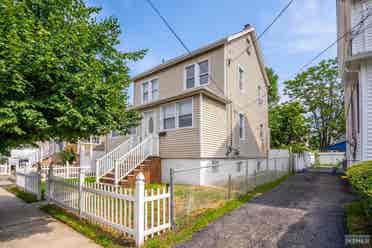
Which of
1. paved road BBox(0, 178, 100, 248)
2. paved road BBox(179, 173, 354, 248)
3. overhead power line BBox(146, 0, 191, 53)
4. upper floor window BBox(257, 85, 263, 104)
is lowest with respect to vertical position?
paved road BBox(0, 178, 100, 248)

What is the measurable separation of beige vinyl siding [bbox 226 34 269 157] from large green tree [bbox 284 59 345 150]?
14.9 m

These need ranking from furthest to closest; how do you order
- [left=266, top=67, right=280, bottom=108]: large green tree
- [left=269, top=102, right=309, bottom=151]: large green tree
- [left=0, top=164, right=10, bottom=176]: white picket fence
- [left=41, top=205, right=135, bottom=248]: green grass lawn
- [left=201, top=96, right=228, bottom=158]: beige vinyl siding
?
[left=266, top=67, right=280, bottom=108]: large green tree
[left=269, top=102, right=309, bottom=151]: large green tree
[left=0, top=164, right=10, bottom=176]: white picket fence
[left=201, top=96, right=228, bottom=158]: beige vinyl siding
[left=41, top=205, right=135, bottom=248]: green grass lawn

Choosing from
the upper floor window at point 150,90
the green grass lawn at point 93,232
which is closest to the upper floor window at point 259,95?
the upper floor window at point 150,90

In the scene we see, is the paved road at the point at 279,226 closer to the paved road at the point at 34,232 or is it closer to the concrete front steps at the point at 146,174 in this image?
the paved road at the point at 34,232

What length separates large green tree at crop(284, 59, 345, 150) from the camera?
2778cm

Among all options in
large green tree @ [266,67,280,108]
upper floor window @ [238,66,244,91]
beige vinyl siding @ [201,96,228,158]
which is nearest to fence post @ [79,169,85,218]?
beige vinyl siding @ [201,96,228,158]

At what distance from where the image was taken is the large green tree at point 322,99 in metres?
27.8

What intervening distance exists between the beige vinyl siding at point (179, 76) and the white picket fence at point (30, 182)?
27.2 ft

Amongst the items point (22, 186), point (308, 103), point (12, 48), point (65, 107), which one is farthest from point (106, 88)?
point (308, 103)

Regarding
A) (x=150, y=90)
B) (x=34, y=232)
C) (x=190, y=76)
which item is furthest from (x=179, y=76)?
(x=34, y=232)

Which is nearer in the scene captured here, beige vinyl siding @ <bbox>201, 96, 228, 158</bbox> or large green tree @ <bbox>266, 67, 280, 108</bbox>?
beige vinyl siding @ <bbox>201, 96, 228, 158</bbox>

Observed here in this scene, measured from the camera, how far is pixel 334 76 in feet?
91.1

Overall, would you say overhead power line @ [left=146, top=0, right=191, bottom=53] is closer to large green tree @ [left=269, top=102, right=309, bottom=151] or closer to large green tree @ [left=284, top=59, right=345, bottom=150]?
large green tree @ [left=269, top=102, right=309, bottom=151]

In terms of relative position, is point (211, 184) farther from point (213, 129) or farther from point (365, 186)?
point (365, 186)
